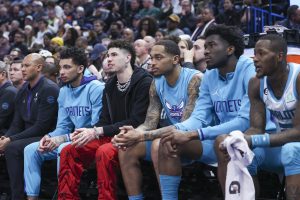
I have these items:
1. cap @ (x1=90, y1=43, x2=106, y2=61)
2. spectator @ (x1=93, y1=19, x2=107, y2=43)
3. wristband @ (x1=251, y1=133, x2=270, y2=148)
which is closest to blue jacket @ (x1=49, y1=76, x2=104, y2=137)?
wristband @ (x1=251, y1=133, x2=270, y2=148)

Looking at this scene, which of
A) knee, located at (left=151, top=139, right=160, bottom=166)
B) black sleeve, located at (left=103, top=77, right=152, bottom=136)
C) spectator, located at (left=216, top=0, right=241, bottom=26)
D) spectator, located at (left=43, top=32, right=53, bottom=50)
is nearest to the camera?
knee, located at (left=151, top=139, right=160, bottom=166)

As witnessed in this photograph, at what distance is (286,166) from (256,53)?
109 cm

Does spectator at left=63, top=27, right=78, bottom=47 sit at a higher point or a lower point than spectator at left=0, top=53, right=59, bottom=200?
higher

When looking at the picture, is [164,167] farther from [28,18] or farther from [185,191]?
[28,18]

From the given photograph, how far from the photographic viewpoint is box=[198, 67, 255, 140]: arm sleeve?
616 centimetres

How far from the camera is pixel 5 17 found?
822 inches

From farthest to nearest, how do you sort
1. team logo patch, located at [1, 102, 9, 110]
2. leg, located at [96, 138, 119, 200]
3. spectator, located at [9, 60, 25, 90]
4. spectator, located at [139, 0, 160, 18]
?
spectator, located at [139, 0, 160, 18], spectator, located at [9, 60, 25, 90], team logo patch, located at [1, 102, 9, 110], leg, located at [96, 138, 119, 200]

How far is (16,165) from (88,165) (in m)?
1.06

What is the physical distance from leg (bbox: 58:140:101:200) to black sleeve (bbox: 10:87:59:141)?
118cm

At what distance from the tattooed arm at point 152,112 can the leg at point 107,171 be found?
0.40 metres

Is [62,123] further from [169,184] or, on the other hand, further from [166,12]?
[166,12]

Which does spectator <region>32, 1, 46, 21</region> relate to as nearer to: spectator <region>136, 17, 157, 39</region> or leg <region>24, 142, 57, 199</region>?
spectator <region>136, 17, 157, 39</region>

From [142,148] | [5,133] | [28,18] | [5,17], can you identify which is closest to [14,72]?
[5,133]

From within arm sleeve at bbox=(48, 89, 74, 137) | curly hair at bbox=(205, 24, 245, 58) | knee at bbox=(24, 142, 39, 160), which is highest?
curly hair at bbox=(205, 24, 245, 58)
